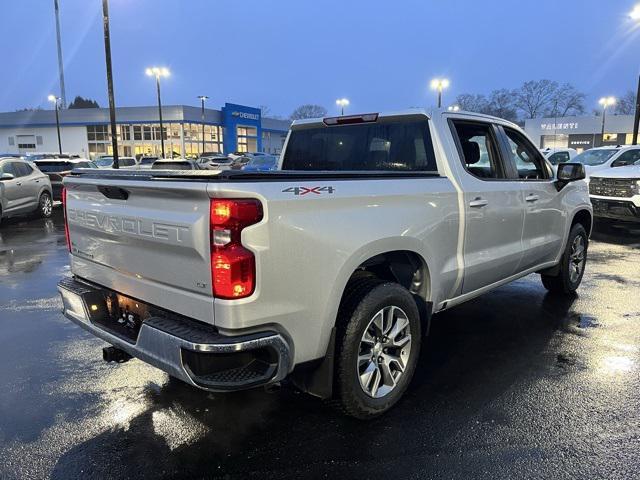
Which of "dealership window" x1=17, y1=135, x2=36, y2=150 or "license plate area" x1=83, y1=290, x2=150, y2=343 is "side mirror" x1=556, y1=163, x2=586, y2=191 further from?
"dealership window" x1=17, y1=135, x2=36, y2=150

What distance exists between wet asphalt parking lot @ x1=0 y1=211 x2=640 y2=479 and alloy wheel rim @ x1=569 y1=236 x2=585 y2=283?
40.8 inches

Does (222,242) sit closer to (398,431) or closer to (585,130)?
(398,431)

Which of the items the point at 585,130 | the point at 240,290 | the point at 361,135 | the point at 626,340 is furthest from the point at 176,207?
the point at 585,130

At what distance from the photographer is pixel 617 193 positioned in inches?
474

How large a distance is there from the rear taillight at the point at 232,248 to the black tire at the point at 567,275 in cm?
465

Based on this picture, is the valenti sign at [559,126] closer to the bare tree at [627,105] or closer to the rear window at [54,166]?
the bare tree at [627,105]

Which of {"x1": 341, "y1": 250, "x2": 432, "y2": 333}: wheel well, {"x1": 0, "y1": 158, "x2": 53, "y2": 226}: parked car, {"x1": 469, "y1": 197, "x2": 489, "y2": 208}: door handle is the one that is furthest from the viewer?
{"x1": 0, "y1": 158, "x2": 53, "y2": 226}: parked car

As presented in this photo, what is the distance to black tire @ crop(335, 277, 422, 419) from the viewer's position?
10.5 feet

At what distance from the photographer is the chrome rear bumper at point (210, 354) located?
265cm

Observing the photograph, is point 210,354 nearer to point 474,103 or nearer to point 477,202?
point 477,202

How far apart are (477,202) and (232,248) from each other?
235cm

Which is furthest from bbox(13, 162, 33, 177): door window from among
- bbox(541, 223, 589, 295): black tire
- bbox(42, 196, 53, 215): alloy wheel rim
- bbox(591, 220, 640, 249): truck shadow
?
bbox(591, 220, 640, 249): truck shadow

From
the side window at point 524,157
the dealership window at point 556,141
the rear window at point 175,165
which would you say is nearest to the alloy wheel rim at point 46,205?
the rear window at point 175,165

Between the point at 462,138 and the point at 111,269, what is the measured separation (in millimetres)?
2975
